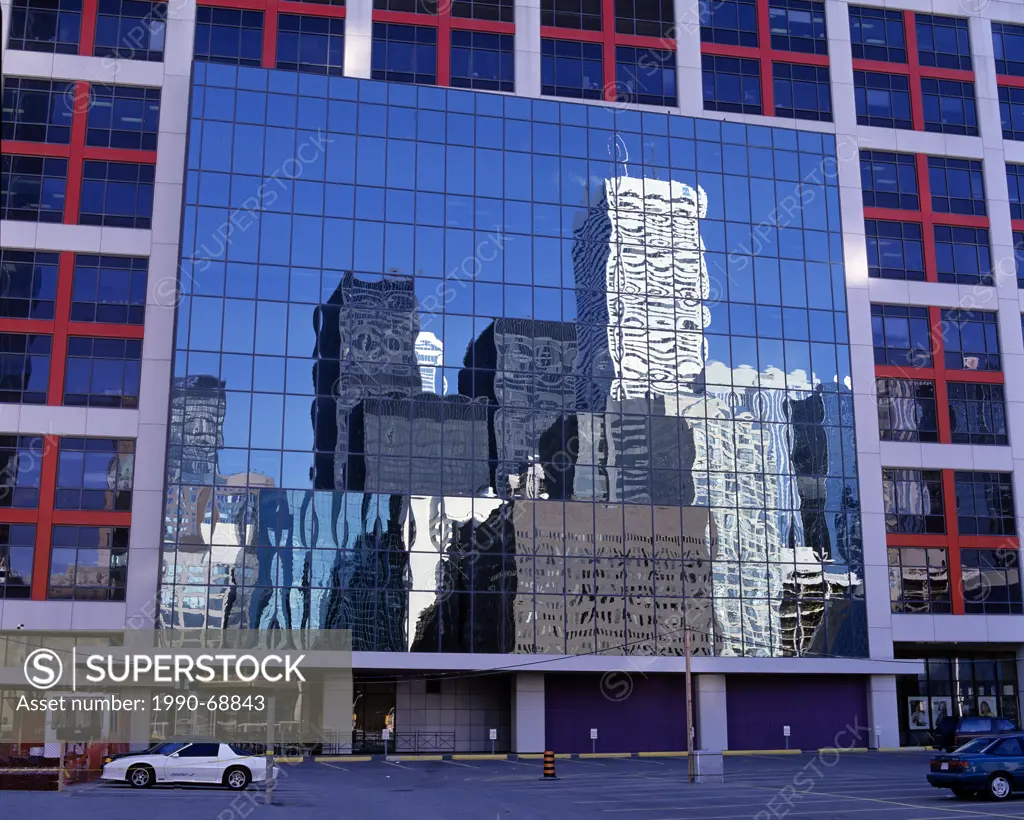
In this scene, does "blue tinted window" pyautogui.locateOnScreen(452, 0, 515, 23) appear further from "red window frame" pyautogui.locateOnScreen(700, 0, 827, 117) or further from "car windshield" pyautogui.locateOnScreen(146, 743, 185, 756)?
"car windshield" pyautogui.locateOnScreen(146, 743, 185, 756)

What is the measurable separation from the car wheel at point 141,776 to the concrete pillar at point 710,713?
95.8ft

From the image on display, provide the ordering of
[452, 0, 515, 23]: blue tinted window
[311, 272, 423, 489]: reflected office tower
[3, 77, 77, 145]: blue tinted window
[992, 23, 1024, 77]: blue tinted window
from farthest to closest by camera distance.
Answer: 1. [992, 23, 1024, 77]: blue tinted window
2. [452, 0, 515, 23]: blue tinted window
3. [3, 77, 77, 145]: blue tinted window
4. [311, 272, 423, 489]: reflected office tower

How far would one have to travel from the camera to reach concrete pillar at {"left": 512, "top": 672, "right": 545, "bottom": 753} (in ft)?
167

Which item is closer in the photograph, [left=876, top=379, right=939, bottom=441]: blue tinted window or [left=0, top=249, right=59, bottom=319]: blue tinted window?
[left=0, top=249, right=59, bottom=319]: blue tinted window

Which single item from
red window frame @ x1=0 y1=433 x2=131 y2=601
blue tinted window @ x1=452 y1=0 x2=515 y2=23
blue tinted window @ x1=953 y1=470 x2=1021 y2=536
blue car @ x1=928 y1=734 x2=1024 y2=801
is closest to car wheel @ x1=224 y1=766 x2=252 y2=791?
blue car @ x1=928 y1=734 x2=1024 y2=801

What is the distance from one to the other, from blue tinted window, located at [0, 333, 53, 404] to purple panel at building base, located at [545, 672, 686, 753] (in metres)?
26.9

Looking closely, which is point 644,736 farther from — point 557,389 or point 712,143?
point 712,143

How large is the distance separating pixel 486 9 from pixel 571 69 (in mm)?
5399

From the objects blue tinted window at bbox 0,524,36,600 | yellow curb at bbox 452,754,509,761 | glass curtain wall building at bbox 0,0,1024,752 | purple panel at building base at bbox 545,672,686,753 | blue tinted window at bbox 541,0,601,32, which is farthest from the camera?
blue tinted window at bbox 541,0,601,32

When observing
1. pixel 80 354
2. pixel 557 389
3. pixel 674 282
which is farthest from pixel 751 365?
pixel 80 354

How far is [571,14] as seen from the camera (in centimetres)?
5881

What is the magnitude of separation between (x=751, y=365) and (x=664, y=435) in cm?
598

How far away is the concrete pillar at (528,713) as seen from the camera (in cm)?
5091

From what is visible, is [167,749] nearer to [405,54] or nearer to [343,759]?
[343,759]
